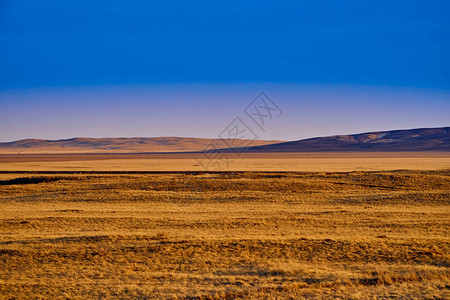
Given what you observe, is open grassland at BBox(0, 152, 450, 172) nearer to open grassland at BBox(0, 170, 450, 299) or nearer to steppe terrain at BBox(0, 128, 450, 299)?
steppe terrain at BBox(0, 128, 450, 299)

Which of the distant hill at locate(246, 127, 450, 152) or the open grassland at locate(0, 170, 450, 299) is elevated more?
the distant hill at locate(246, 127, 450, 152)

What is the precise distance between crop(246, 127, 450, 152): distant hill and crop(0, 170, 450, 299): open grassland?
12499 centimetres

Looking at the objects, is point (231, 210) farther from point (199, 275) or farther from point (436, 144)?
point (436, 144)

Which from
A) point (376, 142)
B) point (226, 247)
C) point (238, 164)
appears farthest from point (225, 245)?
point (376, 142)

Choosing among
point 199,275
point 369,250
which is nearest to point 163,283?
point 199,275

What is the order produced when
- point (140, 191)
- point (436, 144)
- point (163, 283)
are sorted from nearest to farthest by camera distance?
1. point (163, 283)
2. point (140, 191)
3. point (436, 144)

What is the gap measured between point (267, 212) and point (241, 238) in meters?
6.16

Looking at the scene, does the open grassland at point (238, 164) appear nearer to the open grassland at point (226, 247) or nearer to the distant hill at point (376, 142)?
the open grassland at point (226, 247)

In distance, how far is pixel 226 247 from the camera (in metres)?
12.0

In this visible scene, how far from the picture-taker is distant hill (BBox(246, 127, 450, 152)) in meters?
143

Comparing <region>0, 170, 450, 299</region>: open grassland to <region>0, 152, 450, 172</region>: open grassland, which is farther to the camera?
<region>0, 152, 450, 172</region>: open grassland

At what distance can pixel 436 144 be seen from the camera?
141000 mm

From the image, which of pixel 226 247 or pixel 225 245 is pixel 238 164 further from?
pixel 226 247

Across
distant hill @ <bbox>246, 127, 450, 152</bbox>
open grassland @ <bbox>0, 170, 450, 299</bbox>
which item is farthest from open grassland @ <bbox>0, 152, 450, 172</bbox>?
distant hill @ <bbox>246, 127, 450, 152</bbox>
